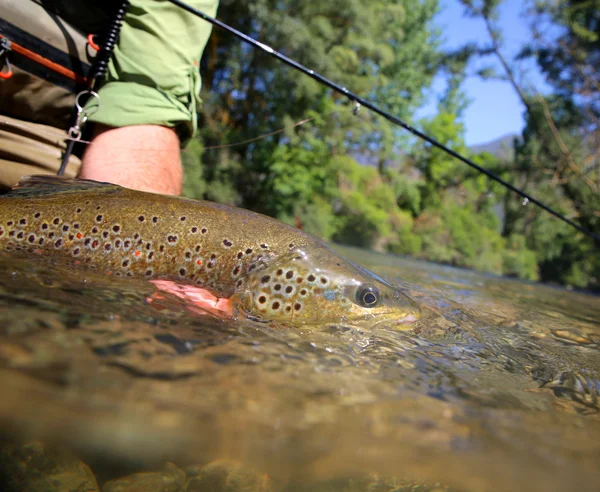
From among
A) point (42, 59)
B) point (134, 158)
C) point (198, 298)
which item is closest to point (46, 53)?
point (42, 59)

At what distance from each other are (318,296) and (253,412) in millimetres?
990

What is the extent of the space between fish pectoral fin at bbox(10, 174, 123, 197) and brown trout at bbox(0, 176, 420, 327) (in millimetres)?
11

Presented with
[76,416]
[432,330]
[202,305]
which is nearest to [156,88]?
[202,305]

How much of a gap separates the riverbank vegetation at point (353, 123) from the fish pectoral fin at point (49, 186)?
1223 cm

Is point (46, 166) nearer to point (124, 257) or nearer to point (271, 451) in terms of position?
point (124, 257)

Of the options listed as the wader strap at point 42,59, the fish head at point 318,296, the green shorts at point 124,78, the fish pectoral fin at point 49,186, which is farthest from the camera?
the green shorts at point 124,78

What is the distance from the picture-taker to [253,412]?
1.06 metres

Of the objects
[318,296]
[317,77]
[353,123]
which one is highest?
[353,123]

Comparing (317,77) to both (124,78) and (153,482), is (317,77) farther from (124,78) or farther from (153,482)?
(153,482)

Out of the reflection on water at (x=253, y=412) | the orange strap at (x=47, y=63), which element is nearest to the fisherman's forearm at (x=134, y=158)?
the orange strap at (x=47, y=63)

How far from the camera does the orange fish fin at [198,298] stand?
5.87ft

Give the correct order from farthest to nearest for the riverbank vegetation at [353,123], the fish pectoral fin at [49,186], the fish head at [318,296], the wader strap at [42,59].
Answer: the riverbank vegetation at [353,123] < the wader strap at [42,59] < the fish pectoral fin at [49,186] < the fish head at [318,296]

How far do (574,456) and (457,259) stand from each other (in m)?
28.5

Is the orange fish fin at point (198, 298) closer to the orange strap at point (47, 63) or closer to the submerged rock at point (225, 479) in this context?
the submerged rock at point (225, 479)
